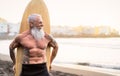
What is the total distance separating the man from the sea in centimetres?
278

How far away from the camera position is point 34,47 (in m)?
2.75

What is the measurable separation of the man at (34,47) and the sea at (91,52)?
2.78 meters

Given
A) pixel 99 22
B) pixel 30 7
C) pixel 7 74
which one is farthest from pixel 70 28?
pixel 30 7

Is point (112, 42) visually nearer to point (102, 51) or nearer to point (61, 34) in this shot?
point (102, 51)

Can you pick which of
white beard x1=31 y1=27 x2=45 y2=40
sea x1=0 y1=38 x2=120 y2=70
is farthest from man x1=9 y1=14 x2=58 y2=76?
sea x1=0 y1=38 x2=120 y2=70

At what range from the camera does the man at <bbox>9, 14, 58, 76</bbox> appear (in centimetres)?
269

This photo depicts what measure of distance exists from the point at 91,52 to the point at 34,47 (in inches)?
125

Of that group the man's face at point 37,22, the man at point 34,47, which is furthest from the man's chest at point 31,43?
the man's face at point 37,22

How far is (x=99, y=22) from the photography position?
604 cm

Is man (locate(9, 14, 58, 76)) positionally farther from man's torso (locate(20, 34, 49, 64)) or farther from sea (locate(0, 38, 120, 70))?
sea (locate(0, 38, 120, 70))

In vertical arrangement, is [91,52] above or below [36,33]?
below

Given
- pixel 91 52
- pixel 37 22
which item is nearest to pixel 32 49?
pixel 37 22

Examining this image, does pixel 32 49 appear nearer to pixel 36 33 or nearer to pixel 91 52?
pixel 36 33

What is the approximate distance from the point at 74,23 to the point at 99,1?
53 cm
